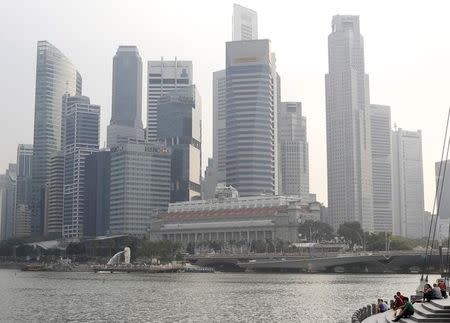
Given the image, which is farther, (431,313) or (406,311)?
(406,311)

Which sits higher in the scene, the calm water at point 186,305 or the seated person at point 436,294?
the seated person at point 436,294

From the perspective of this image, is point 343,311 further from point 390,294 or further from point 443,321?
point 443,321

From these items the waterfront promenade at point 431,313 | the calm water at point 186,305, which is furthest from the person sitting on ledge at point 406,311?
the calm water at point 186,305

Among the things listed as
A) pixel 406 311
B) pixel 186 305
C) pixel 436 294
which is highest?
pixel 436 294

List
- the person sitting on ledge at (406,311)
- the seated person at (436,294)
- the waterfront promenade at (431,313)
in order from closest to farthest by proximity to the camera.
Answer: the waterfront promenade at (431,313) < the person sitting on ledge at (406,311) < the seated person at (436,294)

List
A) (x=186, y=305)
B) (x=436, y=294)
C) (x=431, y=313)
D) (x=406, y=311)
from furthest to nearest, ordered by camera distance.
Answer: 1. (x=186, y=305)
2. (x=436, y=294)
3. (x=406, y=311)
4. (x=431, y=313)

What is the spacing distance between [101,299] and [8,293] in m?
26.2

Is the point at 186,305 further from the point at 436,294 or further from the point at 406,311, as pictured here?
the point at 406,311

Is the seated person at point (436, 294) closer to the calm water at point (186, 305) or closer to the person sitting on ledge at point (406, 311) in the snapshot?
the person sitting on ledge at point (406, 311)

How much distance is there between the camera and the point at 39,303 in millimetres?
95438

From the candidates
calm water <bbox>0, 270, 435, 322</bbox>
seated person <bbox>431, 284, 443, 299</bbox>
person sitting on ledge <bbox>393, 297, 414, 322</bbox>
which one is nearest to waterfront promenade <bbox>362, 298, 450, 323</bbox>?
person sitting on ledge <bbox>393, 297, 414, 322</bbox>

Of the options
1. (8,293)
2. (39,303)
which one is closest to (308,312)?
(39,303)

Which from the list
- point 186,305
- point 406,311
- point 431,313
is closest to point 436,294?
point 406,311

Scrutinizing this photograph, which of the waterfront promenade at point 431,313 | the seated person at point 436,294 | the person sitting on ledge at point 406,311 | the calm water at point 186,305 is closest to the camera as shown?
the waterfront promenade at point 431,313
